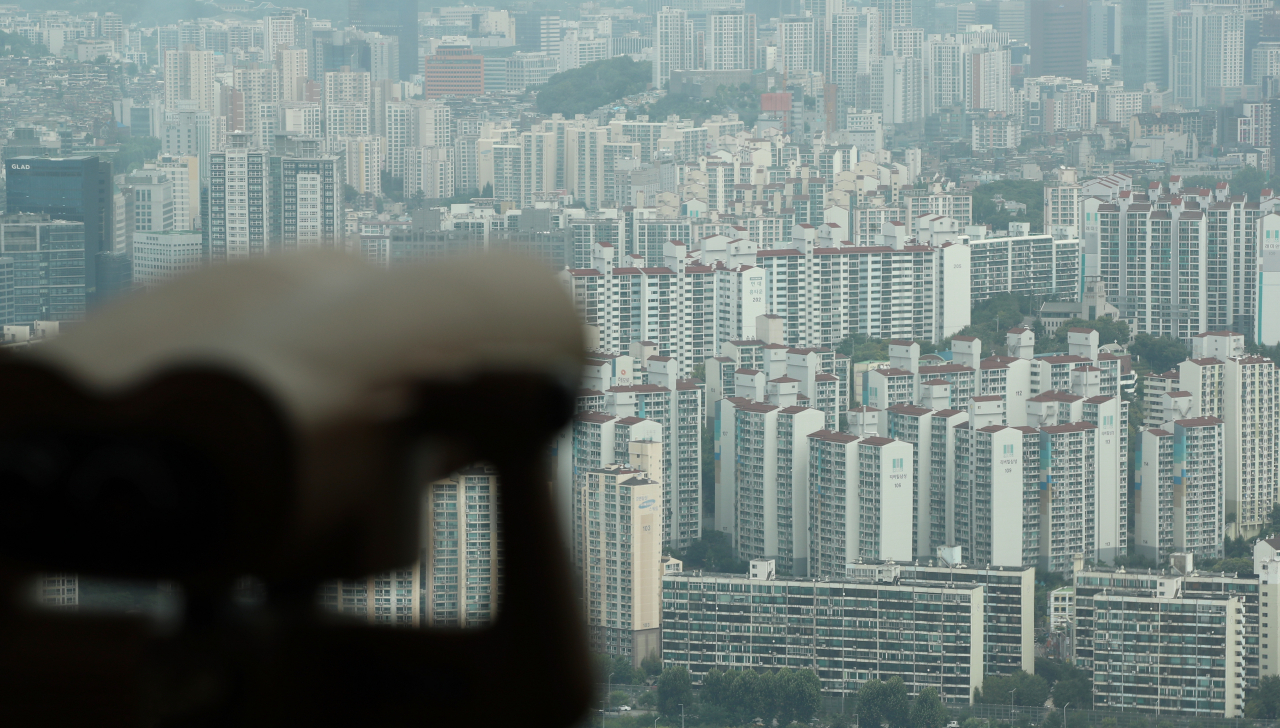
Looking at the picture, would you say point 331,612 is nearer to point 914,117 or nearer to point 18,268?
point 18,268

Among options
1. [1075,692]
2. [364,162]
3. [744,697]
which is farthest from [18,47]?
[1075,692]

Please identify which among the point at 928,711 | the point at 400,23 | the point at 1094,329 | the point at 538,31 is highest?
the point at 538,31

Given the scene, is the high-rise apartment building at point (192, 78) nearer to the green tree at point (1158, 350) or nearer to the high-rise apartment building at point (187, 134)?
the high-rise apartment building at point (187, 134)

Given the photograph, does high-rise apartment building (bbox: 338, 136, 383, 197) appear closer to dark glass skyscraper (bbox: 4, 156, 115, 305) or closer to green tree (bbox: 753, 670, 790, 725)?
green tree (bbox: 753, 670, 790, 725)

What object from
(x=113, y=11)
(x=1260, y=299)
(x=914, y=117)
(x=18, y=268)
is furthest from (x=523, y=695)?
(x=914, y=117)

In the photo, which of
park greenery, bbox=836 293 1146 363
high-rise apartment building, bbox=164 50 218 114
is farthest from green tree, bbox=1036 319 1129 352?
high-rise apartment building, bbox=164 50 218 114

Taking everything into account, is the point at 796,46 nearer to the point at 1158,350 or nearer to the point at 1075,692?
the point at 1158,350

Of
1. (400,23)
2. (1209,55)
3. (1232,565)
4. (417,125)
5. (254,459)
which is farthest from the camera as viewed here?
(1209,55)
